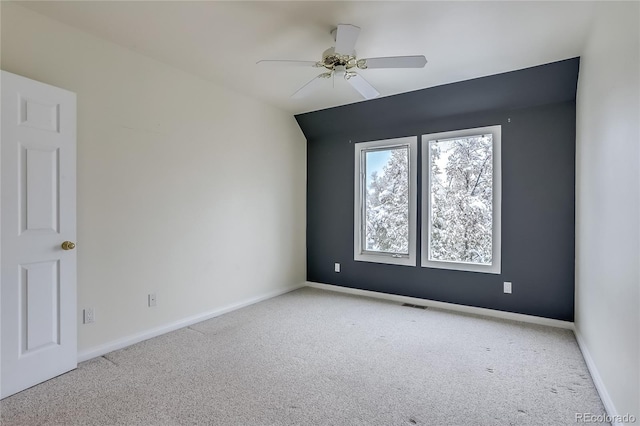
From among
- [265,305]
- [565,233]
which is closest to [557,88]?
[565,233]

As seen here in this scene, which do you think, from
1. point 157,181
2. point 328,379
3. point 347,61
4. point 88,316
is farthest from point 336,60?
point 88,316

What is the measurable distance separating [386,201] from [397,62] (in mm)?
2263

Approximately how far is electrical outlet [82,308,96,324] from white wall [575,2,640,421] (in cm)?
339

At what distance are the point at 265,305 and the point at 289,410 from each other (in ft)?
7.10

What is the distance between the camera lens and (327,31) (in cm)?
251

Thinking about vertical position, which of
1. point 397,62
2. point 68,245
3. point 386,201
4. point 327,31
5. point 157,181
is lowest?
point 68,245

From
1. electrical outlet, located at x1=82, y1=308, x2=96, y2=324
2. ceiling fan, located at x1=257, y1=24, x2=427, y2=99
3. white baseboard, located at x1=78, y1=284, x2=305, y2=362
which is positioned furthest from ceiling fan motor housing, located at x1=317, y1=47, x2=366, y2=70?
white baseboard, located at x1=78, y1=284, x2=305, y2=362

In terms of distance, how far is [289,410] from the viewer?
1.91 meters

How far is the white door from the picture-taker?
6.68 feet

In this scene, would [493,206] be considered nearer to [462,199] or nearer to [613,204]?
[462,199]

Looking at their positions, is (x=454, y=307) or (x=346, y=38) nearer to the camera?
(x=346, y=38)

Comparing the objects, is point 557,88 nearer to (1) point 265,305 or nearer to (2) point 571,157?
(2) point 571,157

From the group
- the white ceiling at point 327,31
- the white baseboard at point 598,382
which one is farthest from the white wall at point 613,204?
the white ceiling at point 327,31

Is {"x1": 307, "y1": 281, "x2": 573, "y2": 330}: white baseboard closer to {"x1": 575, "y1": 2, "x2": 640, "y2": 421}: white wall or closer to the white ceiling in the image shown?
{"x1": 575, "y1": 2, "x2": 640, "y2": 421}: white wall
